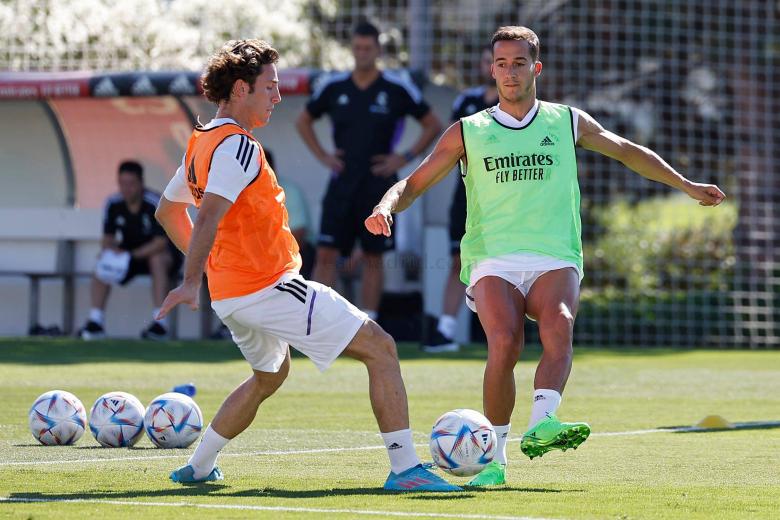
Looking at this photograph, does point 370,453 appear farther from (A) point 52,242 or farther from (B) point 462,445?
(A) point 52,242

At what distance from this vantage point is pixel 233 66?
680 centimetres

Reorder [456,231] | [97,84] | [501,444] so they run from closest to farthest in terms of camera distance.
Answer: [501,444] → [456,231] → [97,84]

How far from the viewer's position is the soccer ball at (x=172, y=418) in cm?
809

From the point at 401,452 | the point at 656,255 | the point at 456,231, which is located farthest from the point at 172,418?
the point at 656,255

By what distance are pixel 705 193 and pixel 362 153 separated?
8.50 metres

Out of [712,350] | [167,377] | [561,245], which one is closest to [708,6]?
[712,350]

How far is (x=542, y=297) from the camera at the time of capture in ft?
23.6

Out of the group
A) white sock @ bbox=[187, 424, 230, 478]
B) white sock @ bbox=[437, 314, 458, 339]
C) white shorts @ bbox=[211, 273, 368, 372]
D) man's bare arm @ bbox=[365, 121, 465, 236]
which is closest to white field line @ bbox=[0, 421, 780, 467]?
white sock @ bbox=[187, 424, 230, 478]

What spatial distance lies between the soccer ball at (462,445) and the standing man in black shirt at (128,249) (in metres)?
11.4

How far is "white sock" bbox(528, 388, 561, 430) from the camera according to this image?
6.73 metres

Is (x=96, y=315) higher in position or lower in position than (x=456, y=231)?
lower

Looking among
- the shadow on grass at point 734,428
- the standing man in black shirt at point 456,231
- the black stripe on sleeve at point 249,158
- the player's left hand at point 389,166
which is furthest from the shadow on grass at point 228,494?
the player's left hand at point 389,166

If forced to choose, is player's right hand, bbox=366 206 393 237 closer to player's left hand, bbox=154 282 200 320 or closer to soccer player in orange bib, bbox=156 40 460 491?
soccer player in orange bib, bbox=156 40 460 491

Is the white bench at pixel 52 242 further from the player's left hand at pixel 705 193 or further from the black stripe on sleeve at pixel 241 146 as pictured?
the black stripe on sleeve at pixel 241 146
